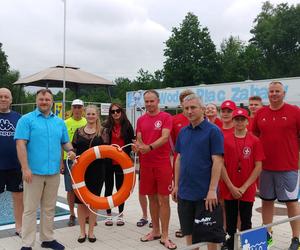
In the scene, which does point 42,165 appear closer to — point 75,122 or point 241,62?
point 75,122

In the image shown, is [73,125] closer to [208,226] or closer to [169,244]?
[169,244]

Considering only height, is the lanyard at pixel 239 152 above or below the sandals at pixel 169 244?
above

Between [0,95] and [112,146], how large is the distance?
141 cm

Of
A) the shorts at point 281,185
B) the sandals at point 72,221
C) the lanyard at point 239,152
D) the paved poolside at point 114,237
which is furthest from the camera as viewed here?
the sandals at point 72,221

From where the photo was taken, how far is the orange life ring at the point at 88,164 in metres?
4.51

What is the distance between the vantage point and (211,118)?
4645 mm

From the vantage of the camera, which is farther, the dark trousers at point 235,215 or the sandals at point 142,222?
the sandals at point 142,222

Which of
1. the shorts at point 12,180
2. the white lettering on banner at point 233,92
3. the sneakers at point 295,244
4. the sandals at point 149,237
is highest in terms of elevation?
the white lettering on banner at point 233,92

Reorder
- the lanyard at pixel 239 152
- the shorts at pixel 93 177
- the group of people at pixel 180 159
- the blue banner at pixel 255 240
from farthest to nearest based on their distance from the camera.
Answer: the shorts at pixel 93 177
the lanyard at pixel 239 152
the group of people at pixel 180 159
the blue banner at pixel 255 240

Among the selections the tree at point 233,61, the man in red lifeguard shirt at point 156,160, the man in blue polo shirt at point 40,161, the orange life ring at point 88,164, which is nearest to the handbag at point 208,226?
the man in red lifeguard shirt at point 156,160

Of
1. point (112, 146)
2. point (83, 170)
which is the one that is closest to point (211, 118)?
Answer: point (112, 146)

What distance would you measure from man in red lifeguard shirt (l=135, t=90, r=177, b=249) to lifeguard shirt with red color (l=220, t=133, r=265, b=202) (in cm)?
86

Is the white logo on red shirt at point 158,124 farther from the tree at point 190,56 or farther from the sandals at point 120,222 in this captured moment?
the tree at point 190,56

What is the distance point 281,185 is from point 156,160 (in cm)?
Answer: 138
